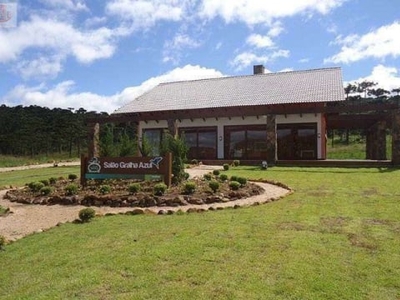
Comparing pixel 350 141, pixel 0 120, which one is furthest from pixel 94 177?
pixel 0 120

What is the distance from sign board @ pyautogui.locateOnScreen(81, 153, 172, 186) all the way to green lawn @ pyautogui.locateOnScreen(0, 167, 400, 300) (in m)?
3.09

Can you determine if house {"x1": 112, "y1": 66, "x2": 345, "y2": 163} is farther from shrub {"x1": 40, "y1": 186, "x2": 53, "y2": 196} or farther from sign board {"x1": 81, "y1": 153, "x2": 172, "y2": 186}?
shrub {"x1": 40, "y1": 186, "x2": 53, "y2": 196}

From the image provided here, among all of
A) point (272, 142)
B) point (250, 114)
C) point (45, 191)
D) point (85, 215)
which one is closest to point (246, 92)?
point (250, 114)

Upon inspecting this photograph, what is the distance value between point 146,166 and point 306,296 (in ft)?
24.5

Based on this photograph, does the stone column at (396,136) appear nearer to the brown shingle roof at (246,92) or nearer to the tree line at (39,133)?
the brown shingle roof at (246,92)

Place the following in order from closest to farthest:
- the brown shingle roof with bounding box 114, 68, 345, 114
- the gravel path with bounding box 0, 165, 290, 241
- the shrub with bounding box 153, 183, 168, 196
→ the gravel path with bounding box 0, 165, 290, 241 < the shrub with bounding box 153, 183, 168, 196 < the brown shingle roof with bounding box 114, 68, 345, 114

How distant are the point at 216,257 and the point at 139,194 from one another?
4995mm

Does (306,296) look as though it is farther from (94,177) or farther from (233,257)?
(94,177)

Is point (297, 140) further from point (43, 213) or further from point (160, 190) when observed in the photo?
point (43, 213)

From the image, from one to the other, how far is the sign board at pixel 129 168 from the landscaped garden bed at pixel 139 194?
0.30 meters

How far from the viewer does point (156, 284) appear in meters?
4.04

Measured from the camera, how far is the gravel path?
273 inches

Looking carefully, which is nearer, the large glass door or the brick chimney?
the large glass door

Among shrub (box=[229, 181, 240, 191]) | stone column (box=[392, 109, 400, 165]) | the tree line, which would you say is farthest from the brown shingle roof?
the tree line
